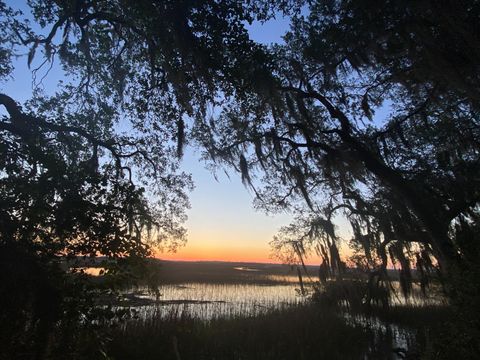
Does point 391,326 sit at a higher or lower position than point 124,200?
lower

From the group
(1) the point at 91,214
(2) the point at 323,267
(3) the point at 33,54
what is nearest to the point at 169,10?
(1) the point at 91,214

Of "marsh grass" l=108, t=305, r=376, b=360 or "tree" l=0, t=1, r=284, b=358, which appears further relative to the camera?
"marsh grass" l=108, t=305, r=376, b=360

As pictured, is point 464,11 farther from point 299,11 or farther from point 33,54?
point 33,54

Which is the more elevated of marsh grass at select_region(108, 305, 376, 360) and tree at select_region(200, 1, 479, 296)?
tree at select_region(200, 1, 479, 296)

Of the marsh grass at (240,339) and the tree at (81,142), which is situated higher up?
the tree at (81,142)

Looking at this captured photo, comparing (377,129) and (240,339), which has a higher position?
(377,129)

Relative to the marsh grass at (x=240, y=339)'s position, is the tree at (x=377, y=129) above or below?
above

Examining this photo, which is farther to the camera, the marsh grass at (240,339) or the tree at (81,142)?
the marsh grass at (240,339)

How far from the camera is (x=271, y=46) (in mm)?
11125

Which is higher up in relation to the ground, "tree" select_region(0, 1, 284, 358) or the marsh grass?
"tree" select_region(0, 1, 284, 358)

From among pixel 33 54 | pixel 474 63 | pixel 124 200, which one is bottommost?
pixel 124 200

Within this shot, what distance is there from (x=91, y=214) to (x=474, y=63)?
837cm

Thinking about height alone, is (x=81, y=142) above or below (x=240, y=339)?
above

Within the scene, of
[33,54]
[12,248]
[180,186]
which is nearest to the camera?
[12,248]
